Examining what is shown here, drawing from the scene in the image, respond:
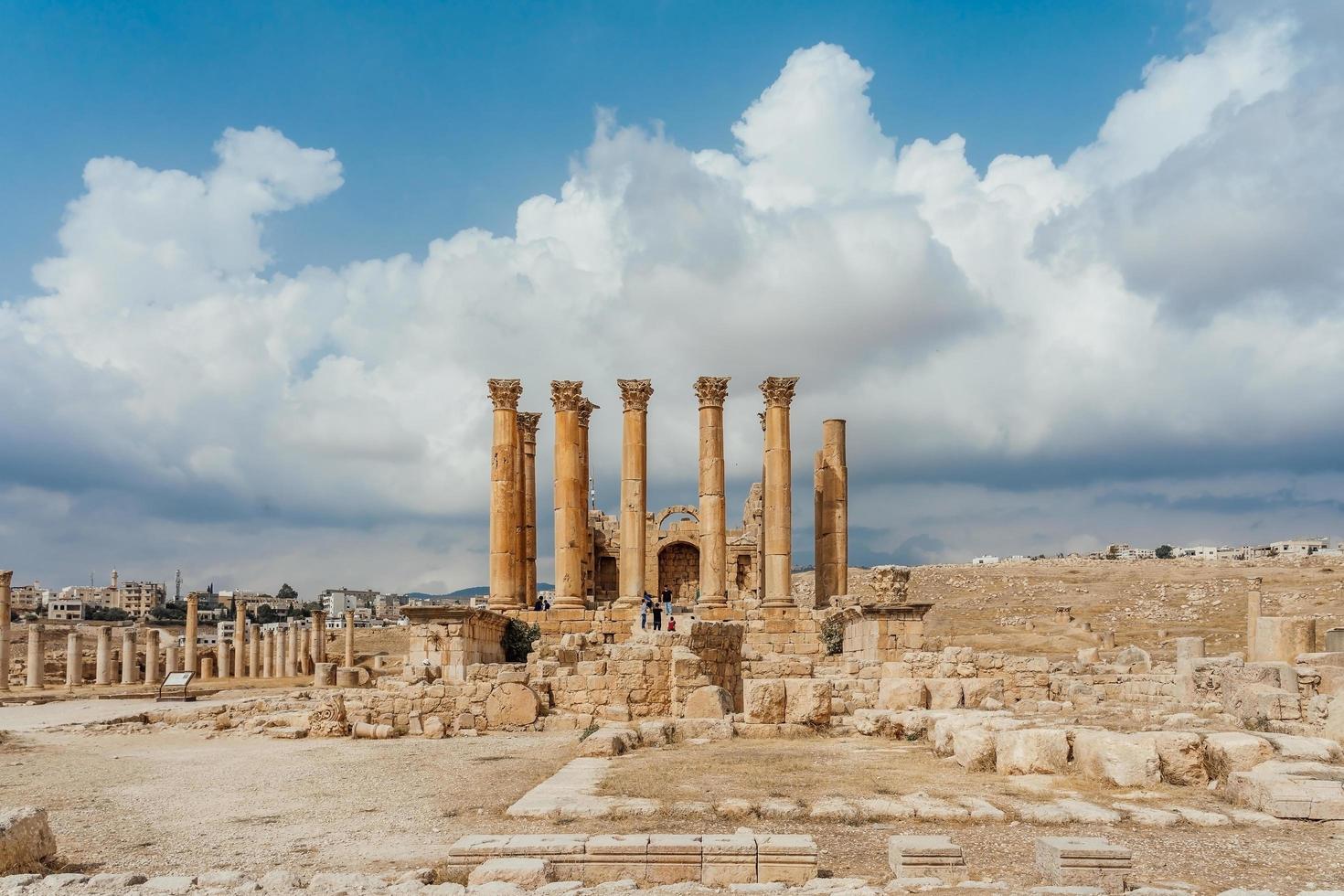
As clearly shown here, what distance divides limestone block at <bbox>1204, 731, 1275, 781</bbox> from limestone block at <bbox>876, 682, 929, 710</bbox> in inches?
288

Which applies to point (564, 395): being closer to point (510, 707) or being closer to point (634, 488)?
point (634, 488)

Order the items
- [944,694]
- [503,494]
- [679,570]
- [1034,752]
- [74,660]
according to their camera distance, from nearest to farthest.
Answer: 1. [1034,752]
2. [944,694]
3. [503,494]
4. [74,660]
5. [679,570]

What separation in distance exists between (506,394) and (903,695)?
1564 centimetres

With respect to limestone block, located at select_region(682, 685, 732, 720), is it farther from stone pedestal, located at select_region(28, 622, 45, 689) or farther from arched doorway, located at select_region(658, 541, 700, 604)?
stone pedestal, located at select_region(28, 622, 45, 689)

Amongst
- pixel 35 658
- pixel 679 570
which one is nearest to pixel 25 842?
pixel 35 658

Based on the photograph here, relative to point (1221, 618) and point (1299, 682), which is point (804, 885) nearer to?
point (1299, 682)

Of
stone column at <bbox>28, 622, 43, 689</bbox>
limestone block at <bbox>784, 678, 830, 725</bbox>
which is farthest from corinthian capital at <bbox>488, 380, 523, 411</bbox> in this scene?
stone column at <bbox>28, 622, 43, 689</bbox>

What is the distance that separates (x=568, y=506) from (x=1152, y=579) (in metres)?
52.9

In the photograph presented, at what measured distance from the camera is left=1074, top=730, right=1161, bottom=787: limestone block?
11.5 metres

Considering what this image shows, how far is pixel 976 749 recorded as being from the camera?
13.0 metres

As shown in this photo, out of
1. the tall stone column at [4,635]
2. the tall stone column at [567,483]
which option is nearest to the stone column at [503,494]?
the tall stone column at [567,483]

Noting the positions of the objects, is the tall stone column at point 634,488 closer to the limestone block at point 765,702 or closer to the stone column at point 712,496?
the stone column at point 712,496

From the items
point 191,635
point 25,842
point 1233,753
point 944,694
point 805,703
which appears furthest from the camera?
point 191,635

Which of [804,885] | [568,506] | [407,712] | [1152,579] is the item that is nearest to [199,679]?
[568,506]
